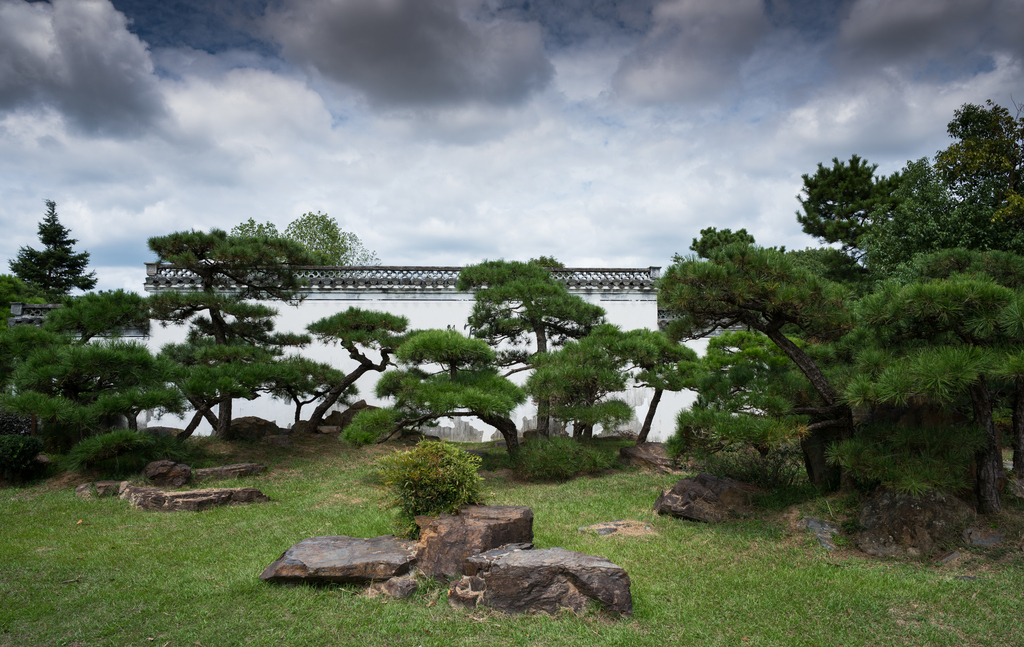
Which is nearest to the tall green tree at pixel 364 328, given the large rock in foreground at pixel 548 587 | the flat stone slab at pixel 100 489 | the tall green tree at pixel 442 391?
the tall green tree at pixel 442 391

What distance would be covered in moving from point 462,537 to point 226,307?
24.5 ft

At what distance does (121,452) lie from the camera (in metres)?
8.30

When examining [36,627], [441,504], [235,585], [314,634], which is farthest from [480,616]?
[36,627]

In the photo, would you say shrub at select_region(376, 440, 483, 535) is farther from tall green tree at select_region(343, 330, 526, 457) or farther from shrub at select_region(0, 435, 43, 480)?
shrub at select_region(0, 435, 43, 480)

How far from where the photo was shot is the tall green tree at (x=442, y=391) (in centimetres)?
728

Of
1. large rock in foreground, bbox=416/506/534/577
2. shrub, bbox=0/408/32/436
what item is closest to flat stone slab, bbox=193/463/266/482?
shrub, bbox=0/408/32/436

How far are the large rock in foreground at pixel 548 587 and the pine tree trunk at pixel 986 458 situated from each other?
353 cm

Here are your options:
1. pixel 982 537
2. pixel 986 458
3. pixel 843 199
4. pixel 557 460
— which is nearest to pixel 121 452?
pixel 557 460

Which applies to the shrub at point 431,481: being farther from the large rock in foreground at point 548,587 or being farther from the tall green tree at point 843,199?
the tall green tree at point 843,199

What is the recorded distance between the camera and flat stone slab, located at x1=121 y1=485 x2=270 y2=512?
6660 millimetres

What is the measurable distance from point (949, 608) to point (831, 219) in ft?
61.4

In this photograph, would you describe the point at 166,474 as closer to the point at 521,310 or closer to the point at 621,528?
the point at 521,310

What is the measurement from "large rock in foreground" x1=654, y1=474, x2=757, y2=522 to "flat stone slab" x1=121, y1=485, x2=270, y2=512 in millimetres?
4927

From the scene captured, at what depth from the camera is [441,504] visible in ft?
16.6
